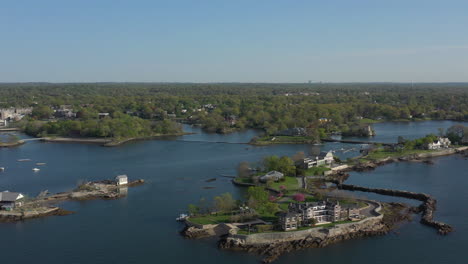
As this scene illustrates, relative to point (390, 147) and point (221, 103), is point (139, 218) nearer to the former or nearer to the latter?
point (390, 147)

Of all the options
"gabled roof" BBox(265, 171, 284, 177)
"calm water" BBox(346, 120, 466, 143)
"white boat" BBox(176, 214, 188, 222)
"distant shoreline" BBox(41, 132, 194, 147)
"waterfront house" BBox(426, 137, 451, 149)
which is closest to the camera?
"white boat" BBox(176, 214, 188, 222)

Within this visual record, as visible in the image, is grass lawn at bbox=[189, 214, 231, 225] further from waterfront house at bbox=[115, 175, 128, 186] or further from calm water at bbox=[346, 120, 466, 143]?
calm water at bbox=[346, 120, 466, 143]

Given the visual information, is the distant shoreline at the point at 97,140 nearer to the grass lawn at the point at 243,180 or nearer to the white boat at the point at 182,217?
the grass lawn at the point at 243,180

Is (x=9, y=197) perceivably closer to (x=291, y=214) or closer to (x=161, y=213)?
(x=161, y=213)

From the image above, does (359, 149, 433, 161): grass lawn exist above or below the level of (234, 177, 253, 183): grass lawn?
above

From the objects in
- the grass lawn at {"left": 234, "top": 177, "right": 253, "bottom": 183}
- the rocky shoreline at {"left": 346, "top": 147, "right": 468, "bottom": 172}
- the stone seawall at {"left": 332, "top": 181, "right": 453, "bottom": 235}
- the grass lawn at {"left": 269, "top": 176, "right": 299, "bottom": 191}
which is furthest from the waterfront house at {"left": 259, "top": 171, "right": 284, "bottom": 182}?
the rocky shoreline at {"left": 346, "top": 147, "right": 468, "bottom": 172}

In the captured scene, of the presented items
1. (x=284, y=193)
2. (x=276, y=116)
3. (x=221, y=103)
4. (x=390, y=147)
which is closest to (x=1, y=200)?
(x=284, y=193)

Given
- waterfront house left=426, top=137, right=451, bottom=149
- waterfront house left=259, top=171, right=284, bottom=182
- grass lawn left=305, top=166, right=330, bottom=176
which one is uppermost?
waterfront house left=426, top=137, right=451, bottom=149
